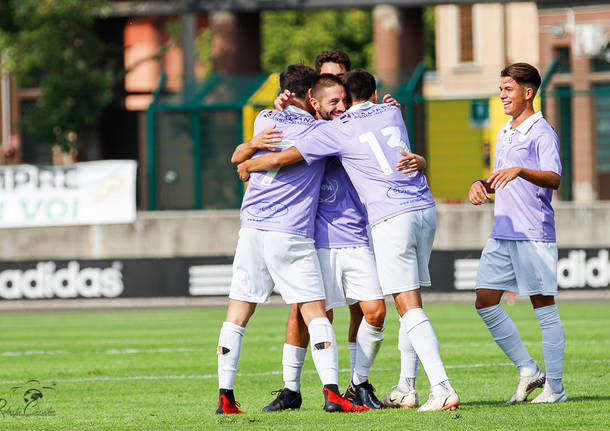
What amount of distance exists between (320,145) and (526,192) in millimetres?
1514

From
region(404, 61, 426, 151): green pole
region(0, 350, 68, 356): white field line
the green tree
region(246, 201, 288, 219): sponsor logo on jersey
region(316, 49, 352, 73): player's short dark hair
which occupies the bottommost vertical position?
region(0, 350, 68, 356): white field line

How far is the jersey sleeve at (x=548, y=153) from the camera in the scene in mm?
7797

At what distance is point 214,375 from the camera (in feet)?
33.6

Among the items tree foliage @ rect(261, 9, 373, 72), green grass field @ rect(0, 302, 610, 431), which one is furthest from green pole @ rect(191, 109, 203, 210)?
tree foliage @ rect(261, 9, 373, 72)

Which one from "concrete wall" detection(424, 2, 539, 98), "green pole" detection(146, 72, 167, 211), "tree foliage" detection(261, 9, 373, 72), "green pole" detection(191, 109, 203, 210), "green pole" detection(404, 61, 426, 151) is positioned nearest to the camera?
"green pole" detection(404, 61, 426, 151)

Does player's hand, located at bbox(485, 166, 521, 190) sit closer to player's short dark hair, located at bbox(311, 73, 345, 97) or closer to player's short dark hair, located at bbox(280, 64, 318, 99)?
player's short dark hair, located at bbox(311, 73, 345, 97)

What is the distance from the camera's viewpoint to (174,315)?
58.7 ft

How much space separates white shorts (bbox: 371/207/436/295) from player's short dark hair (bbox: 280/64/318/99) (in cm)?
105

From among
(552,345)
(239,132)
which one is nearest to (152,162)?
(239,132)

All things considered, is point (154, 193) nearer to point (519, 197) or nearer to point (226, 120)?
point (226, 120)

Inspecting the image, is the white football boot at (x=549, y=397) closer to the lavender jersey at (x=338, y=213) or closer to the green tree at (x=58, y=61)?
the lavender jersey at (x=338, y=213)

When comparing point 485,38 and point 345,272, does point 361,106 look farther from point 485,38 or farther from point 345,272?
point 485,38

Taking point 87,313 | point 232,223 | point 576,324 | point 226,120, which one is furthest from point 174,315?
point 576,324

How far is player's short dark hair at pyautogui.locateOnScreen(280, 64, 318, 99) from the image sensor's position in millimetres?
7828
